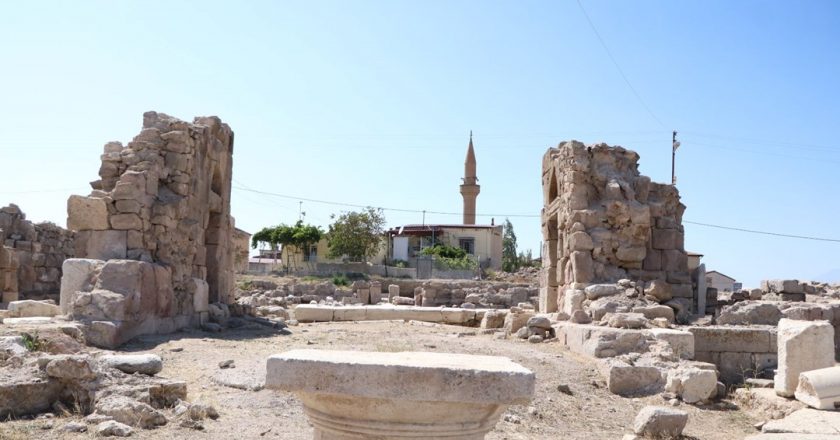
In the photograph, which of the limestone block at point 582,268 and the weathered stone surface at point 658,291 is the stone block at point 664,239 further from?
the limestone block at point 582,268

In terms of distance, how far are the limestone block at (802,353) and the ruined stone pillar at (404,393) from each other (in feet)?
17.0

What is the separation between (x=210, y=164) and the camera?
13211mm

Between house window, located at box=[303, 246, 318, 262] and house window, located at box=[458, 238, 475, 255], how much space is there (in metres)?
9.74

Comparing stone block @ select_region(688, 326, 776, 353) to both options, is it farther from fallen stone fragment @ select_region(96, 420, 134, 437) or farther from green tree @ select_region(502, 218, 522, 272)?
green tree @ select_region(502, 218, 522, 272)

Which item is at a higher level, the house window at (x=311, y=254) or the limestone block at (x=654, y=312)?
the house window at (x=311, y=254)

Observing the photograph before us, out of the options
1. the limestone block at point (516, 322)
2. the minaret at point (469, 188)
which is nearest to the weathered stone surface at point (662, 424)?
the limestone block at point (516, 322)

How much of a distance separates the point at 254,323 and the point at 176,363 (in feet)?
17.1

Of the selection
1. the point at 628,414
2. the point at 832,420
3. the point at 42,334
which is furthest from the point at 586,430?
the point at 42,334

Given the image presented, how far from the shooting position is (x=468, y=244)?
4769 centimetres

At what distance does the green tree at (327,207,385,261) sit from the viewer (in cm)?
4138

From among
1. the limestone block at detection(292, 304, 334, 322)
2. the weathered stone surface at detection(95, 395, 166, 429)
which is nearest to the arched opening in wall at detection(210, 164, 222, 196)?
the limestone block at detection(292, 304, 334, 322)

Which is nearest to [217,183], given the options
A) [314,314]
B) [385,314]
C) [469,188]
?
[314,314]

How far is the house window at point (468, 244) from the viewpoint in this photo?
4741cm

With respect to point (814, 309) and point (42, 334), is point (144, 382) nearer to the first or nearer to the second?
point (42, 334)
